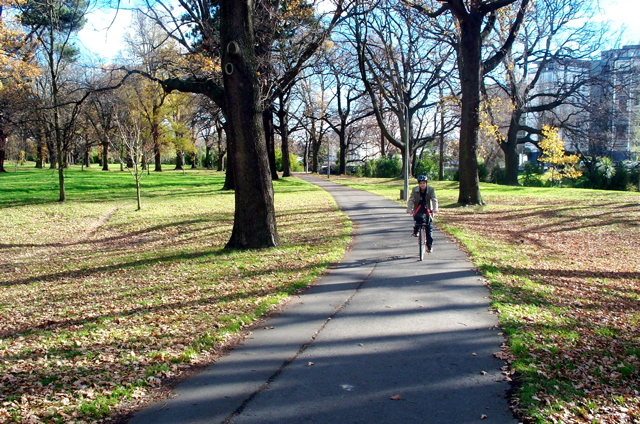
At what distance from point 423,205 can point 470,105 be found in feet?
33.5

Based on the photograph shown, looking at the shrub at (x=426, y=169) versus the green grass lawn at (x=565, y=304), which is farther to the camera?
the shrub at (x=426, y=169)

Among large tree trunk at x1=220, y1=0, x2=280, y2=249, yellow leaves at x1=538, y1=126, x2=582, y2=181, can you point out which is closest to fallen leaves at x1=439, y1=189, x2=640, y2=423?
large tree trunk at x1=220, y1=0, x2=280, y2=249

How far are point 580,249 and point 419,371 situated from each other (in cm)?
972

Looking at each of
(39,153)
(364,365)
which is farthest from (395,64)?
(39,153)

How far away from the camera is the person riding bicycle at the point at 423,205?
34.3 feet

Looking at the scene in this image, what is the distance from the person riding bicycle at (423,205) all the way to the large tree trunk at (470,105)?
990 centimetres

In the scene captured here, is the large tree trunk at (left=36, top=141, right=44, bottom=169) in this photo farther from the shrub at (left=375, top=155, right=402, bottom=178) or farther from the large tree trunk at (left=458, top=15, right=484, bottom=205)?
the large tree trunk at (left=458, top=15, right=484, bottom=205)

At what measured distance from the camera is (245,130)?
445 inches

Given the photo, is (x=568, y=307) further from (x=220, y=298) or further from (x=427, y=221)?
(x=220, y=298)

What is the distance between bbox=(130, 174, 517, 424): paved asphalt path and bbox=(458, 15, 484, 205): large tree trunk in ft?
40.3

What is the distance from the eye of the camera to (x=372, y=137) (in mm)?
79188

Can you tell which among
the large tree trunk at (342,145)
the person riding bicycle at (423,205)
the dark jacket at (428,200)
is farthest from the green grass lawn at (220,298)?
the large tree trunk at (342,145)

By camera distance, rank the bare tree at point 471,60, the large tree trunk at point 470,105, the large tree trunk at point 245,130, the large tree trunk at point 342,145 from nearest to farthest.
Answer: the large tree trunk at point 245,130 < the bare tree at point 471,60 < the large tree trunk at point 470,105 < the large tree trunk at point 342,145

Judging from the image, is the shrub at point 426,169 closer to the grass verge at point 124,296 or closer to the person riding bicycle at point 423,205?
the grass verge at point 124,296
